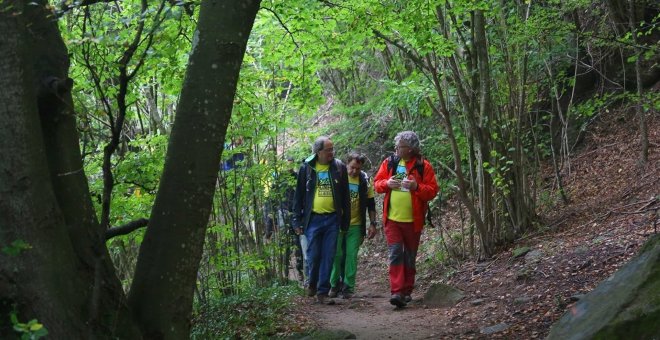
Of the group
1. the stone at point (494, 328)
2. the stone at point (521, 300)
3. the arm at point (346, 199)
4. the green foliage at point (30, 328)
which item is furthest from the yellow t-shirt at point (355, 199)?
the green foliage at point (30, 328)

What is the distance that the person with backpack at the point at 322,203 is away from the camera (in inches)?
307

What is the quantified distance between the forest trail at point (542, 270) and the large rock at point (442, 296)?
4.4 inches

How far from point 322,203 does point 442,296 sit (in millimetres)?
1795

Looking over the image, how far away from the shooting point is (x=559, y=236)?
27.8ft

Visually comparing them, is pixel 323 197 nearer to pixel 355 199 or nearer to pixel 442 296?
pixel 355 199

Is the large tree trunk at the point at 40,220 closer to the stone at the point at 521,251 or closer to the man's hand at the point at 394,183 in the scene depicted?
the man's hand at the point at 394,183

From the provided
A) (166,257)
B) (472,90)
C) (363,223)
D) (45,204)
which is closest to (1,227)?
(45,204)

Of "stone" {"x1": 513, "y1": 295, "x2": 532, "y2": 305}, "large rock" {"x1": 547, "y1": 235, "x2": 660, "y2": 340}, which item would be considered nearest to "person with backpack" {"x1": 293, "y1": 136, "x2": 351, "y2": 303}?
"stone" {"x1": 513, "y1": 295, "x2": 532, "y2": 305}

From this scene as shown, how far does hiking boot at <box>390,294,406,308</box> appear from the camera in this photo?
728 centimetres

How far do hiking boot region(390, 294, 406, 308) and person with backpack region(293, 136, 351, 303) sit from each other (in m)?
0.88

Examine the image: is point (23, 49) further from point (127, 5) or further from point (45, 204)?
point (127, 5)

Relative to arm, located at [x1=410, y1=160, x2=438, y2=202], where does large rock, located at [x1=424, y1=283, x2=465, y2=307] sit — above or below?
below

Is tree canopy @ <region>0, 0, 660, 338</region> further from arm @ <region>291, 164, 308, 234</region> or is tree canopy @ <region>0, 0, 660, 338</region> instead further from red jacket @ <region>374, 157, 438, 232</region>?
red jacket @ <region>374, 157, 438, 232</region>

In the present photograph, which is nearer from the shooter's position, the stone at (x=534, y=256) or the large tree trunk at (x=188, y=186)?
the large tree trunk at (x=188, y=186)
